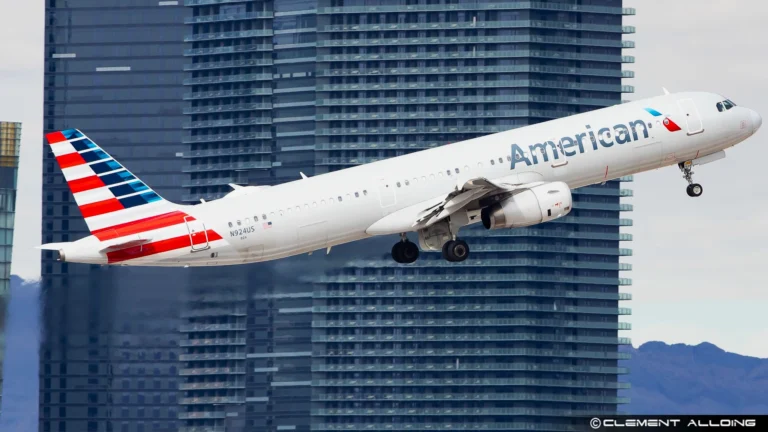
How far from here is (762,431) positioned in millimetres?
71125

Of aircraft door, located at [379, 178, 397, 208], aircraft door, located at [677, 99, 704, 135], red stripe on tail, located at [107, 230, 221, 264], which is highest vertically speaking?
aircraft door, located at [677, 99, 704, 135]

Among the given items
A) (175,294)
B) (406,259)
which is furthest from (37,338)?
(406,259)

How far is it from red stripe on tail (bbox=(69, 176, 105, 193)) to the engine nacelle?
64.2ft

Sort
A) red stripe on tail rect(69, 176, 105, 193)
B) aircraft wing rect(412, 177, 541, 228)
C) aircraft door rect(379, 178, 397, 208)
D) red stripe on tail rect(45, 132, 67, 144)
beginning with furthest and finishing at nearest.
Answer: aircraft door rect(379, 178, 397, 208) < aircraft wing rect(412, 177, 541, 228) < red stripe on tail rect(69, 176, 105, 193) < red stripe on tail rect(45, 132, 67, 144)

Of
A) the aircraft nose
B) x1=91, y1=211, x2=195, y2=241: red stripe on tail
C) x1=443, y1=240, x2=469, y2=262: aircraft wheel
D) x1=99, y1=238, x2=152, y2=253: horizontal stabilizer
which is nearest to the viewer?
x1=99, y1=238, x2=152, y2=253: horizontal stabilizer

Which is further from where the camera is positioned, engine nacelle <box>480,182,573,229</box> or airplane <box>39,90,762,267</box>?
engine nacelle <box>480,182,573,229</box>

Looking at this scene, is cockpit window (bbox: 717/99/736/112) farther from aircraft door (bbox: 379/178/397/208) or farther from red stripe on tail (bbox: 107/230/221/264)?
red stripe on tail (bbox: 107/230/221/264)

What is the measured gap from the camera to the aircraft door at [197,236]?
96.9 meters

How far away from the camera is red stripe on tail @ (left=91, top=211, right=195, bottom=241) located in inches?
3802

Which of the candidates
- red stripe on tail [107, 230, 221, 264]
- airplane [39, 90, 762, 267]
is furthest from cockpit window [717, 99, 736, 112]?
red stripe on tail [107, 230, 221, 264]

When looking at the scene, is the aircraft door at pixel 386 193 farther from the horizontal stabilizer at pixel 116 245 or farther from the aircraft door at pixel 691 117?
the aircraft door at pixel 691 117

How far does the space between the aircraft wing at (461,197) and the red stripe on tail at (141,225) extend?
466 inches

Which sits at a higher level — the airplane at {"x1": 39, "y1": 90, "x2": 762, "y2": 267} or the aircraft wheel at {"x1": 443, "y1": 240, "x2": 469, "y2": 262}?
the airplane at {"x1": 39, "y1": 90, "x2": 762, "y2": 267}

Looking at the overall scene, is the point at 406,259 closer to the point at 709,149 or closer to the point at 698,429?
the point at 709,149
